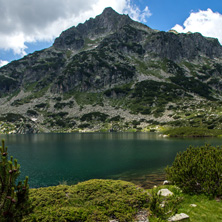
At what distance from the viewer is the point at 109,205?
12.3 m

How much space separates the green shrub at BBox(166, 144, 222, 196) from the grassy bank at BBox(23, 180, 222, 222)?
3.00ft

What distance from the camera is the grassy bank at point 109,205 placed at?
10.5 meters

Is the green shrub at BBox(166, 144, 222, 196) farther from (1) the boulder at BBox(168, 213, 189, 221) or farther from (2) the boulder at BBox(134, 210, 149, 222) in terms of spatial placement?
(2) the boulder at BBox(134, 210, 149, 222)

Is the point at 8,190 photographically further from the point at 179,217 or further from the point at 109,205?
the point at 179,217

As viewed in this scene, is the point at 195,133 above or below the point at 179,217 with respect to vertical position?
below

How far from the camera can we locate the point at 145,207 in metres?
12.6

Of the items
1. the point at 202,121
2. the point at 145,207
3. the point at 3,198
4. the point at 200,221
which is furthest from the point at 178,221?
the point at 202,121

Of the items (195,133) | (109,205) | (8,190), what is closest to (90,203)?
(109,205)

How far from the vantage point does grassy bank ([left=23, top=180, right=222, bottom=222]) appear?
10508 millimetres

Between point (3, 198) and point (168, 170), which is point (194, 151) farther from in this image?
point (3, 198)

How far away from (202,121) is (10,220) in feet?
580

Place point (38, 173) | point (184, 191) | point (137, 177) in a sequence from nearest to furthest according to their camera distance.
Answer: point (184, 191), point (137, 177), point (38, 173)

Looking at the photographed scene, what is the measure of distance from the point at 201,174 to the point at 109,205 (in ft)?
30.9

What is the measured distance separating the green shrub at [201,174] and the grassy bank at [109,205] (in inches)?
36.0
